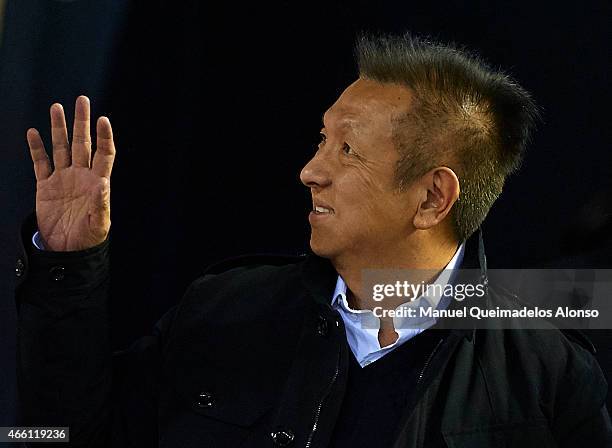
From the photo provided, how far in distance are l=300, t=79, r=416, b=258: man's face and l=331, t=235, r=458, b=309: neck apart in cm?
1

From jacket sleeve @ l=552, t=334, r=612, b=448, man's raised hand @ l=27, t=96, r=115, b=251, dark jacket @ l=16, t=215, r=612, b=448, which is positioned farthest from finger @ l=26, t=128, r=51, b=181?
jacket sleeve @ l=552, t=334, r=612, b=448

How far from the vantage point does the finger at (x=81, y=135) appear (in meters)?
1.87

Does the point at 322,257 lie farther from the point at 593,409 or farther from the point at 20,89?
the point at 20,89

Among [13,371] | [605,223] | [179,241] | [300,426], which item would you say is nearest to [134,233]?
[179,241]

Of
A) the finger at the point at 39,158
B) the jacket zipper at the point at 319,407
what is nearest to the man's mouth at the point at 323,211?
the jacket zipper at the point at 319,407

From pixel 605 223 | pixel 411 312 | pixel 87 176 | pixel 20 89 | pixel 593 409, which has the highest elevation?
pixel 20 89

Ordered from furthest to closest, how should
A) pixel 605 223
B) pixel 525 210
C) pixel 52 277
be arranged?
pixel 525 210 < pixel 605 223 < pixel 52 277

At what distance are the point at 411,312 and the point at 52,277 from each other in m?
0.67

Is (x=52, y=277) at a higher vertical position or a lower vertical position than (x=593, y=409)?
higher

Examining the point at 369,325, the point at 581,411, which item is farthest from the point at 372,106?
the point at 581,411

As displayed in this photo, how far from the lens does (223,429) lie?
2004mm

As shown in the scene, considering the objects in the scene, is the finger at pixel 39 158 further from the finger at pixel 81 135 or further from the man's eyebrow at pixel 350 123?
the man's eyebrow at pixel 350 123

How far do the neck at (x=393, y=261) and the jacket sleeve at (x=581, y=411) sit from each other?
32 cm

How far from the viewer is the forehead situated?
6.74 ft
